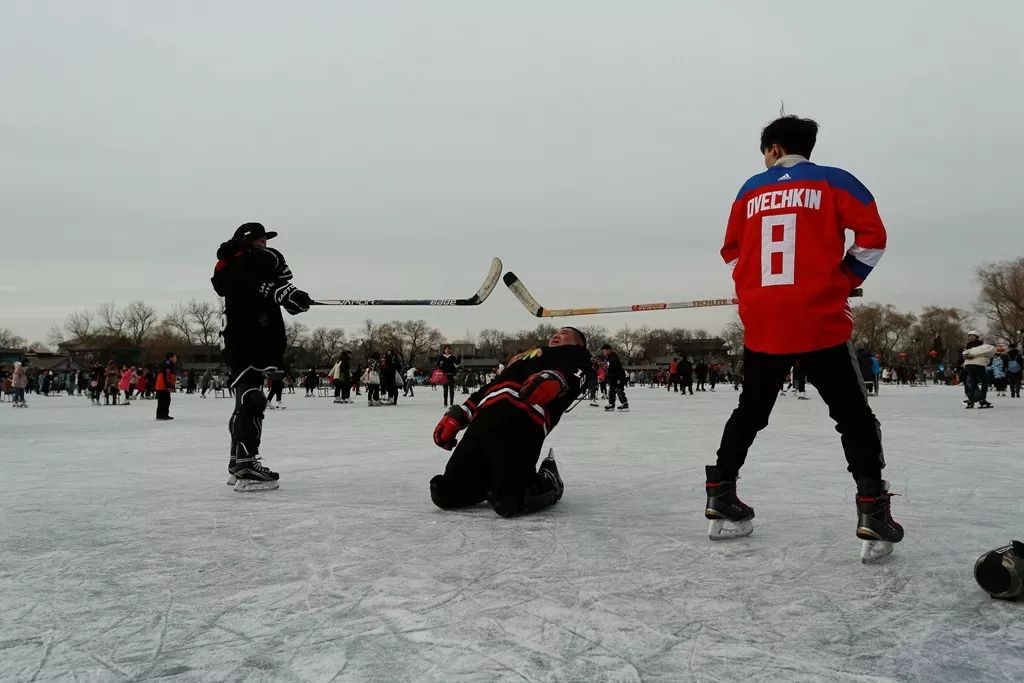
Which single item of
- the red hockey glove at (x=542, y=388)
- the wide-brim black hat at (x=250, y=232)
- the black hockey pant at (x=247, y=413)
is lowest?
the black hockey pant at (x=247, y=413)

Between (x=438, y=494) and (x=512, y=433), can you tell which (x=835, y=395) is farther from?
(x=438, y=494)

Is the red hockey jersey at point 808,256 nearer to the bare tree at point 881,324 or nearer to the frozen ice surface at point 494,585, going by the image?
the frozen ice surface at point 494,585

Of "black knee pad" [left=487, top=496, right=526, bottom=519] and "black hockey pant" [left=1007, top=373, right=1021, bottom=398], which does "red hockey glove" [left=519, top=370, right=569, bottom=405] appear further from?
"black hockey pant" [left=1007, top=373, right=1021, bottom=398]

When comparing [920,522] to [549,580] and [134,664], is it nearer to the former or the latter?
[549,580]

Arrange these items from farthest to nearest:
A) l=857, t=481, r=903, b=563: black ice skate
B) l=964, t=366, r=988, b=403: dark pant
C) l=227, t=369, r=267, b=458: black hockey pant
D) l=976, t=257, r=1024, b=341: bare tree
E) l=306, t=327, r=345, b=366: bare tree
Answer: l=306, t=327, r=345, b=366: bare tree → l=976, t=257, r=1024, b=341: bare tree → l=964, t=366, r=988, b=403: dark pant → l=227, t=369, r=267, b=458: black hockey pant → l=857, t=481, r=903, b=563: black ice skate

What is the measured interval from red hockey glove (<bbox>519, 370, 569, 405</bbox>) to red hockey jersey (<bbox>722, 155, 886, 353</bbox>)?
112cm

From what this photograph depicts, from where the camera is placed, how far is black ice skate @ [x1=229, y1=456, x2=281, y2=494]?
4.77 m

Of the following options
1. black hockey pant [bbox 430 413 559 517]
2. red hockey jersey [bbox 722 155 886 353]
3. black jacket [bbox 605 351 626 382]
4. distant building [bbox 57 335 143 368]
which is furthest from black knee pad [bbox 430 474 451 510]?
distant building [bbox 57 335 143 368]

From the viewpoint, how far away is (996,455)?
6.38 metres

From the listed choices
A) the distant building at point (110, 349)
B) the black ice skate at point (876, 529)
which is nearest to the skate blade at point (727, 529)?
the black ice skate at point (876, 529)

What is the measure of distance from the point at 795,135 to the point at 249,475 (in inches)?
143

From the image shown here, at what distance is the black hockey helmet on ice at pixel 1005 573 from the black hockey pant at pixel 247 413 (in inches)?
156

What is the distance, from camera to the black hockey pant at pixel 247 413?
4.87 meters

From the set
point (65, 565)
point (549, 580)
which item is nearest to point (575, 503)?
point (549, 580)
